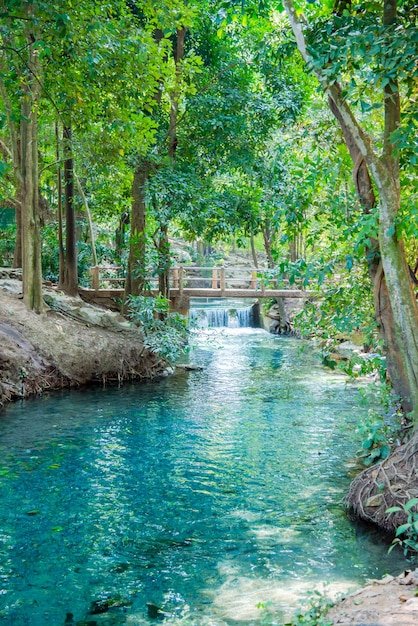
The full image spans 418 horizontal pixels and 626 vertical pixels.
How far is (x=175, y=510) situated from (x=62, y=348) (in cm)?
772

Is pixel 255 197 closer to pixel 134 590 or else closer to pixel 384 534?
pixel 384 534

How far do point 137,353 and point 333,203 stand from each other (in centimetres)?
831

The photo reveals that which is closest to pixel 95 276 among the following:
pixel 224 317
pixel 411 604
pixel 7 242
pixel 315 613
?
pixel 7 242

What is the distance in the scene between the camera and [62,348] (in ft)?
45.6

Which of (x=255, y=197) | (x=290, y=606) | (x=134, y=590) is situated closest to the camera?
(x=290, y=606)

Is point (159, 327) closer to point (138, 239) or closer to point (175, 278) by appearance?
point (138, 239)

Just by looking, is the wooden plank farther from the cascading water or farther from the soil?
the soil

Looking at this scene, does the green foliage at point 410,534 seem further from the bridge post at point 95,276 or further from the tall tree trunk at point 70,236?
the bridge post at point 95,276

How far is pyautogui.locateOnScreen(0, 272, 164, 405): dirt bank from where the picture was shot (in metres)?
12.8

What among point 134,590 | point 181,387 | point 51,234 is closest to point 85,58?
point 134,590

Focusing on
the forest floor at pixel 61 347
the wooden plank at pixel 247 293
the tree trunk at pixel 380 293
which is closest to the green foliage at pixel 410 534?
the tree trunk at pixel 380 293

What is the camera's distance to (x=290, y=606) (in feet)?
15.5

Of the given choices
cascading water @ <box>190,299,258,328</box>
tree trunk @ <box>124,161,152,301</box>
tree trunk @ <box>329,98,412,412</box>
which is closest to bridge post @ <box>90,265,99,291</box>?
tree trunk @ <box>124,161,152,301</box>

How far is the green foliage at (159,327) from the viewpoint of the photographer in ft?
48.0
